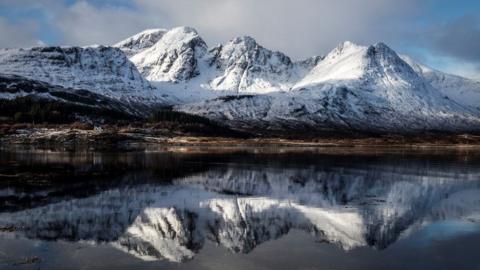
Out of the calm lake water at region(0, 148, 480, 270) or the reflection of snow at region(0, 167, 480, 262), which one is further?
the reflection of snow at region(0, 167, 480, 262)

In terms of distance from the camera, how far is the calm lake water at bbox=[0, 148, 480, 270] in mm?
27453

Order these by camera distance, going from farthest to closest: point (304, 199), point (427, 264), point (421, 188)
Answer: point (421, 188)
point (304, 199)
point (427, 264)

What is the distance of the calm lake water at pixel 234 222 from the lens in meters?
27.5

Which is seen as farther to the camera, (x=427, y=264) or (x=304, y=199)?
(x=304, y=199)

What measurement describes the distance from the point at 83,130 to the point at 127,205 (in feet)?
515

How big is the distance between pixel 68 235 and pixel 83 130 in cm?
16753

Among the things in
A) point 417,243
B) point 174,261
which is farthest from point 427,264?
point 174,261

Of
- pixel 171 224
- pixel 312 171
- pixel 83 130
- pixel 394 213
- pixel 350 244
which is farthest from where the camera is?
pixel 83 130

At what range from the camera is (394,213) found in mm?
42406

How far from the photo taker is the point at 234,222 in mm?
37562

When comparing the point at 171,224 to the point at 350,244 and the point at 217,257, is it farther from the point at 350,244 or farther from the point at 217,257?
the point at 350,244

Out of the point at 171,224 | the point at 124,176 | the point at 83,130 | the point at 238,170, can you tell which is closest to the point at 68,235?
the point at 171,224

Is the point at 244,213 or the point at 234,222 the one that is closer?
the point at 234,222

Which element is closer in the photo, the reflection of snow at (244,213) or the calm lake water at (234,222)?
the calm lake water at (234,222)
